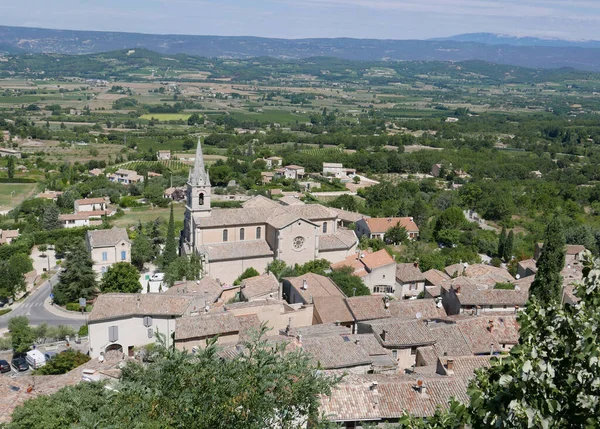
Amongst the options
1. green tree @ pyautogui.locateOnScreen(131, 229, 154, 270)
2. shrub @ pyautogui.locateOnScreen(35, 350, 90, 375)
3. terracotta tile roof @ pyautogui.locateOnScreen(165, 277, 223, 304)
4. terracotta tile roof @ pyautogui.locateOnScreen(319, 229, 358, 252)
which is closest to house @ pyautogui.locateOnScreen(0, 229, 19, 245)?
green tree @ pyautogui.locateOnScreen(131, 229, 154, 270)

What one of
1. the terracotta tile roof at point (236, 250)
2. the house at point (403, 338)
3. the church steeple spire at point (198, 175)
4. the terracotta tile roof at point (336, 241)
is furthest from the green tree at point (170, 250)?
the house at point (403, 338)

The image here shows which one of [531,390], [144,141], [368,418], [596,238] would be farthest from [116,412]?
[144,141]

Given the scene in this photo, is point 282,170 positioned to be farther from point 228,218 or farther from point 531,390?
point 531,390

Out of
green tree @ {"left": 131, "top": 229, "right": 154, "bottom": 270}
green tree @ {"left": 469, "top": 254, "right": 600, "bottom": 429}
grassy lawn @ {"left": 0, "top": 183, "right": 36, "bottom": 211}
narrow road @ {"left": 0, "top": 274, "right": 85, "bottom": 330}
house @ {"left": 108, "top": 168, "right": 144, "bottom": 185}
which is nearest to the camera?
green tree @ {"left": 469, "top": 254, "right": 600, "bottom": 429}

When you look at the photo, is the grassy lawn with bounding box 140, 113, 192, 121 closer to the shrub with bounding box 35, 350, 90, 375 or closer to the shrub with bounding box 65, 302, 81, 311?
the shrub with bounding box 65, 302, 81, 311

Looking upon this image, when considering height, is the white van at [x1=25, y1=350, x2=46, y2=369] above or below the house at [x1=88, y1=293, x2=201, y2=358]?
below

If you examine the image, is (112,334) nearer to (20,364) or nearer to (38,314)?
(20,364)

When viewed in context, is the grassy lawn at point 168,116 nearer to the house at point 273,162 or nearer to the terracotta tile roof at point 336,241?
the house at point 273,162
